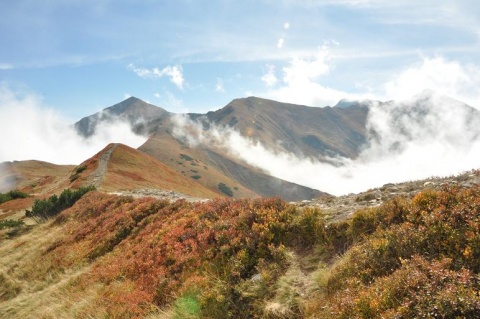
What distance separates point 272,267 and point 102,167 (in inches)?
2233

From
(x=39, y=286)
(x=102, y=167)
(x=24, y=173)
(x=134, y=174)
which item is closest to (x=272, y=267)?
(x=39, y=286)

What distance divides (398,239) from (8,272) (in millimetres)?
22841

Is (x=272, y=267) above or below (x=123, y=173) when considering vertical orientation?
below

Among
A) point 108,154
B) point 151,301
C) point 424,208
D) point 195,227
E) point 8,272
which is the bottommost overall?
point 8,272

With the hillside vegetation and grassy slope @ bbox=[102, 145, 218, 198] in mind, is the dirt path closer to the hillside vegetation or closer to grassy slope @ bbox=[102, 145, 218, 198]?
grassy slope @ bbox=[102, 145, 218, 198]

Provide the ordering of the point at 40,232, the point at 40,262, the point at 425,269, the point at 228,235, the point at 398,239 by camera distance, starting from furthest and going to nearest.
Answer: the point at 40,232 → the point at 40,262 → the point at 228,235 → the point at 398,239 → the point at 425,269

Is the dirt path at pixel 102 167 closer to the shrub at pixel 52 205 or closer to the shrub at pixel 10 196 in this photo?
the shrub at pixel 52 205

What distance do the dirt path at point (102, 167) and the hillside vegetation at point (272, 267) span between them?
29852 millimetres

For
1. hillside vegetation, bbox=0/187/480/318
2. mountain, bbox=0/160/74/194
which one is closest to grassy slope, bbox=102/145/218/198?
hillside vegetation, bbox=0/187/480/318

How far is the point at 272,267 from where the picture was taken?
9953mm

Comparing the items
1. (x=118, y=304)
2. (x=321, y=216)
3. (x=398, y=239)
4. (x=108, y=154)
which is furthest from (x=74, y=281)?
(x=108, y=154)

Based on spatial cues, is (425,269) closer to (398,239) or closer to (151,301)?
(398,239)

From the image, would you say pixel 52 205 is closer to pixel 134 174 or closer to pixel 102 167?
pixel 102 167

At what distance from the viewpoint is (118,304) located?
11430 millimetres
